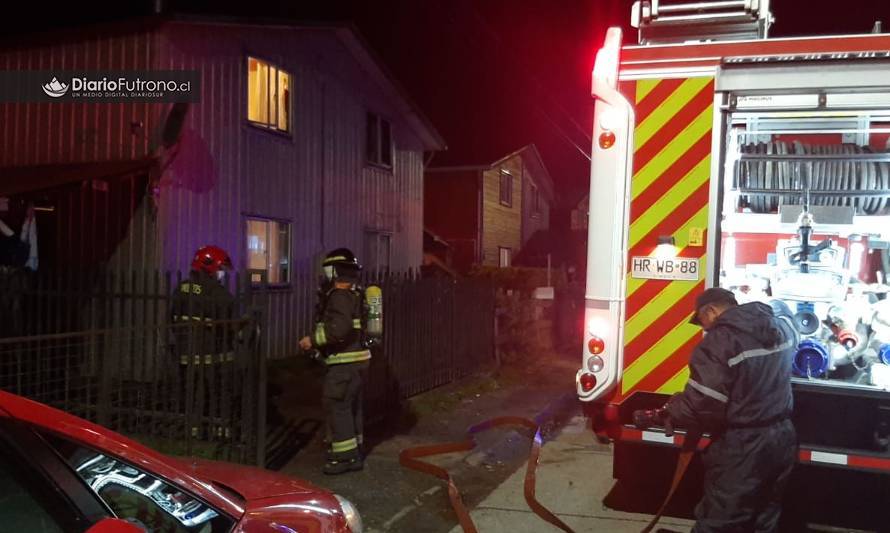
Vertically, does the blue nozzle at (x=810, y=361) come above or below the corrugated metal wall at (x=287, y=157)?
below

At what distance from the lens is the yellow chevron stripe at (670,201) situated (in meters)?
4.43

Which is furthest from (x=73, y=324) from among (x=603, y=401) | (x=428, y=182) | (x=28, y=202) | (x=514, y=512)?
(x=428, y=182)

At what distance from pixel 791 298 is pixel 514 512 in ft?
8.08

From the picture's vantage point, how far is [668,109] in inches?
177

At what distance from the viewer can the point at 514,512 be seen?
544 centimetres

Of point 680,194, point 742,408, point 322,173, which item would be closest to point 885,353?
point 742,408

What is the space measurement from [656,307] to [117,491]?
10.5ft

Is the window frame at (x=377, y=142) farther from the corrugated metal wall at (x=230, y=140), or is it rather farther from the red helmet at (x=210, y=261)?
the red helmet at (x=210, y=261)

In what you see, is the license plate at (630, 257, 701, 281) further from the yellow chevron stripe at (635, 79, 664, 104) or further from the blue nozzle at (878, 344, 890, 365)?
the blue nozzle at (878, 344, 890, 365)

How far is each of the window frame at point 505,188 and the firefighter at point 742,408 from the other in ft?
72.9

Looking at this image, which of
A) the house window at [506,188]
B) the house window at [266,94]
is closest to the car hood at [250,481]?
the house window at [266,94]

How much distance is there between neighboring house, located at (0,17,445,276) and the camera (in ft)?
33.8

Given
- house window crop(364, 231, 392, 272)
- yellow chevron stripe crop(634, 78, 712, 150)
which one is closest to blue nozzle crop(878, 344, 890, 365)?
yellow chevron stripe crop(634, 78, 712, 150)

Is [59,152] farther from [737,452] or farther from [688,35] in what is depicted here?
[737,452]
